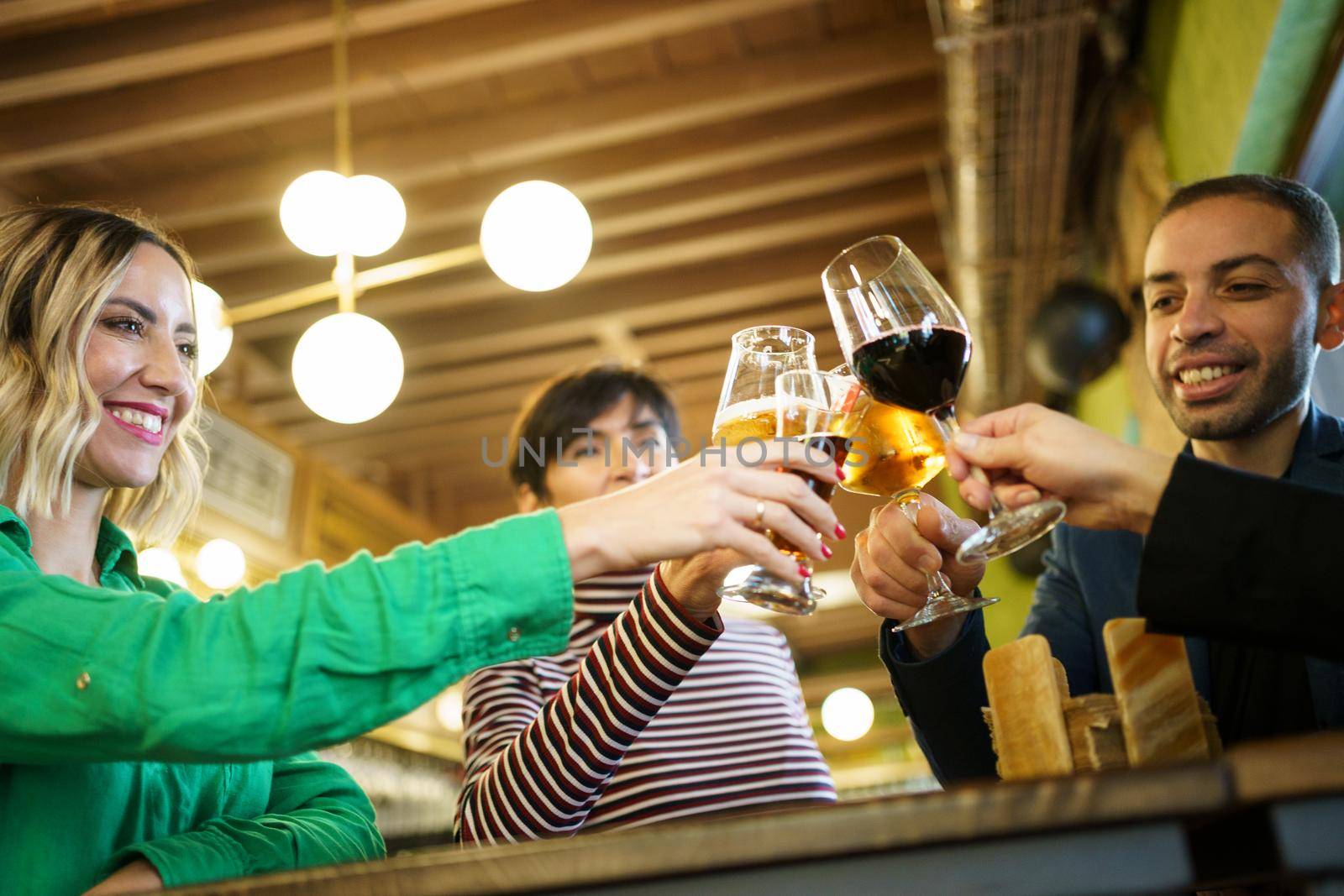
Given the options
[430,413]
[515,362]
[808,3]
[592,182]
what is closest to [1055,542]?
[808,3]

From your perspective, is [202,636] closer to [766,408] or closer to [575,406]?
[766,408]

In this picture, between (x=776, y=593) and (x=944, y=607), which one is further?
(x=944, y=607)

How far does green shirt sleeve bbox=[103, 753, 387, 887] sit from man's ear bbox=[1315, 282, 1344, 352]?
1493mm

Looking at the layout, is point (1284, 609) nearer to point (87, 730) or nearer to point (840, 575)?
point (87, 730)

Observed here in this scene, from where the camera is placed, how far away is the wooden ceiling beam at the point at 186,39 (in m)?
3.13

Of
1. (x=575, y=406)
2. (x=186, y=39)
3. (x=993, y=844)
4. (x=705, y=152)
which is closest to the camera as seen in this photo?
(x=993, y=844)

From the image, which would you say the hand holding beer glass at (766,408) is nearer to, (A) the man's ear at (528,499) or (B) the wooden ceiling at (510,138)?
(A) the man's ear at (528,499)

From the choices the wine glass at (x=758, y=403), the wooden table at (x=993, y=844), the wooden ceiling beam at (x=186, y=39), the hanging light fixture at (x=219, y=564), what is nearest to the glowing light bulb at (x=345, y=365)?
the wooden ceiling beam at (x=186, y=39)

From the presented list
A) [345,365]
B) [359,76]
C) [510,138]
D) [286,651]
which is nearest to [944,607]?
[286,651]

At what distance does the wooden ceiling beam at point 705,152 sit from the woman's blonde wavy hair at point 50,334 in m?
2.66

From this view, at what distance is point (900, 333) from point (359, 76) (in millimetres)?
2743

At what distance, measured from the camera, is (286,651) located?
0.90 metres

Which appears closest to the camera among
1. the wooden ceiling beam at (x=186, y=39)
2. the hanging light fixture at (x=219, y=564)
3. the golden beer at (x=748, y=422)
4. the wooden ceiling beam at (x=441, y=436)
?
the golden beer at (x=748, y=422)

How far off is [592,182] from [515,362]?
152 centimetres
